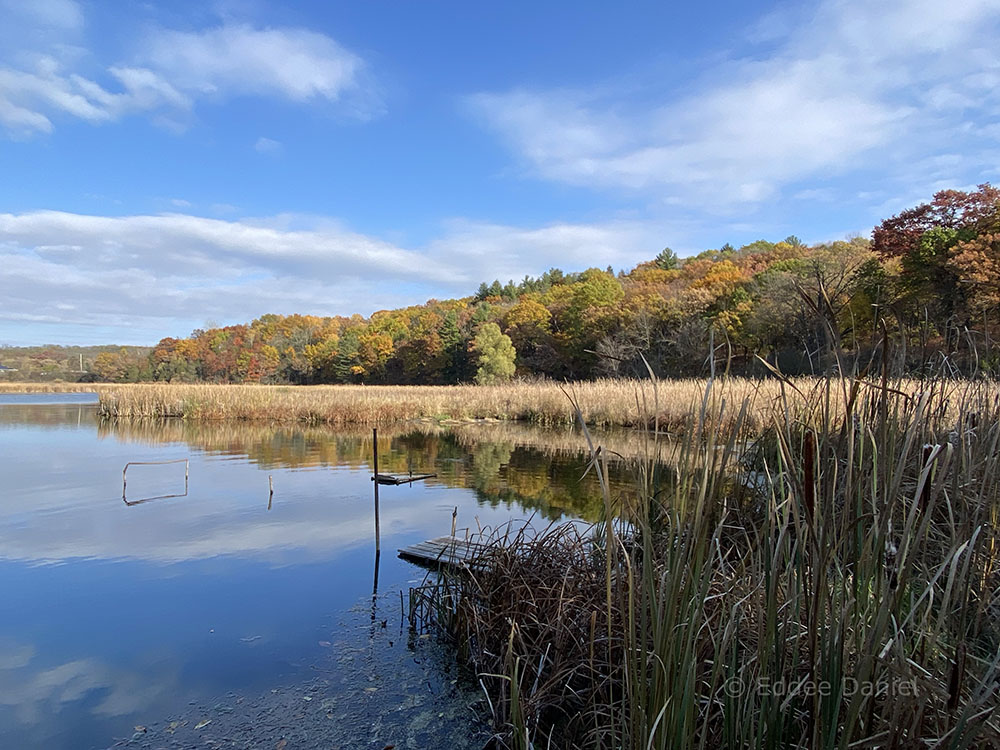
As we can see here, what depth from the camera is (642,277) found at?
171ft

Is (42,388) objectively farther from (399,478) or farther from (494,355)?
(399,478)

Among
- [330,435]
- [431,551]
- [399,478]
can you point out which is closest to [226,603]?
[431,551]

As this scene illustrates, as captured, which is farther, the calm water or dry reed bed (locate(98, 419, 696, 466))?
dry reed bed (locate(98, 419, 696, 466))

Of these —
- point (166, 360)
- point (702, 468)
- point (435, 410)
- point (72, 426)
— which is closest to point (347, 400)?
point (435, 410)

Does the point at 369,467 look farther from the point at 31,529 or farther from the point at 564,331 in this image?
the point at 564,331

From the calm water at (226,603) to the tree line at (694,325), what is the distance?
2.58m

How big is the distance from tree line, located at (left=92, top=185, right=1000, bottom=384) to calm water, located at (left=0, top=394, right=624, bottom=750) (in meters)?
2.58

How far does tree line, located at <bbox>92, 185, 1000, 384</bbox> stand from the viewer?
218cm

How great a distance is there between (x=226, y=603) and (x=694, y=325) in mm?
29635

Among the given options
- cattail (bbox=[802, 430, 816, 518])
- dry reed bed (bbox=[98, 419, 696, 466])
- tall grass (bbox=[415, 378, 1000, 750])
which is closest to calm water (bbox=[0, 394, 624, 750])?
tall grass (bbox=[415, 378, 1000, 750])

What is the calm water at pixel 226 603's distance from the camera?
3283 mm

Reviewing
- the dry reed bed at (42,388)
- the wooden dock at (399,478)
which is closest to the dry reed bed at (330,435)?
the wooden dock at (399,478)

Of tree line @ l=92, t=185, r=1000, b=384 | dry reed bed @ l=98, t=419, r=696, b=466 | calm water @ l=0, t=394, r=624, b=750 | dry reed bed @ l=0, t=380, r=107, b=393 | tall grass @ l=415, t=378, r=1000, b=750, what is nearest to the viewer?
tall grass @ l=415, t=378, r=1000, b=750

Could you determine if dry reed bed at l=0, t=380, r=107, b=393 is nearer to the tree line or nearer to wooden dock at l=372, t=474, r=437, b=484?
the tree line
